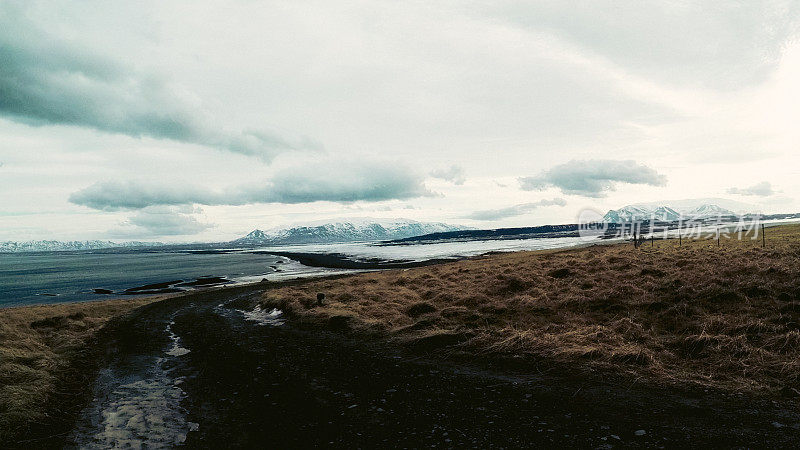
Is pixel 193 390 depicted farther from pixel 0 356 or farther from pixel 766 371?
pixel 766 371

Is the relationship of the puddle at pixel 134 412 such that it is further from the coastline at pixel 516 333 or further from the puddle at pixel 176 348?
the puddle at pixel 176 348

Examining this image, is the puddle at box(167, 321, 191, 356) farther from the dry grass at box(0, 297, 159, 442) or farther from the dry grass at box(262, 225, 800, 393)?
the dry grass at box(262, 225, 800, 393)

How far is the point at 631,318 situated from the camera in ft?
47.8

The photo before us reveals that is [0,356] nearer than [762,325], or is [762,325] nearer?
[762,325]

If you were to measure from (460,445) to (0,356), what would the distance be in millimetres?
17080

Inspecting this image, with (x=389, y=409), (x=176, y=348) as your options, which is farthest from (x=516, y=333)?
(x=176, y=348)

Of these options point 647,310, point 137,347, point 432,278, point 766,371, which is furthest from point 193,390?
point 432,278

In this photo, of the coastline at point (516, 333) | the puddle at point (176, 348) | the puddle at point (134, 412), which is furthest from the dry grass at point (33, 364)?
the puddle at point (176, 348)

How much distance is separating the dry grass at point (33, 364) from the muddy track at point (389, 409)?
129cm

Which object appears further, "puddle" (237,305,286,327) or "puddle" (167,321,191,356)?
"puddle" (237,305,286,327)

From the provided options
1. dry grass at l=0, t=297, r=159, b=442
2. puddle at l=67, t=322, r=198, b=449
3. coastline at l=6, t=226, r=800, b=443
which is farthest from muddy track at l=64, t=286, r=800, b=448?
dry grass at l=0, t=297, r=159, b=442

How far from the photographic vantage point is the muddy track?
7.14 meters

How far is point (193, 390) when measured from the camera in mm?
11609

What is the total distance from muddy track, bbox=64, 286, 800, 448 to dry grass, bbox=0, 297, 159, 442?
4.25 feet
